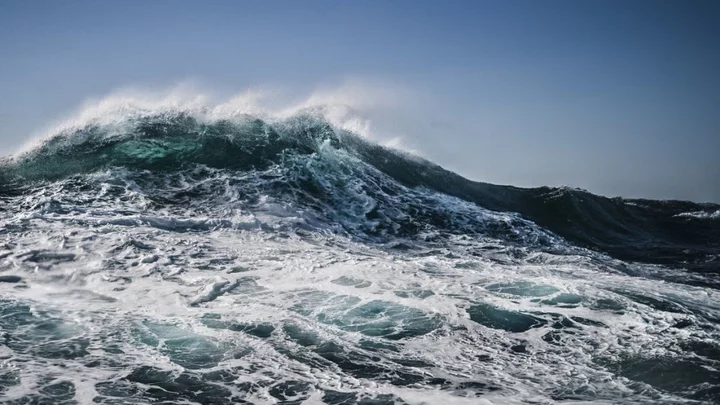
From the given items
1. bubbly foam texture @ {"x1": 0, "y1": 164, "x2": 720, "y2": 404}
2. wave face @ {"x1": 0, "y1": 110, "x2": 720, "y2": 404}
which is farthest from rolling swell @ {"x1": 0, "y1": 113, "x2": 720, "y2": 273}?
bubbly foam texture @ {"x1": 0, "y1": 164, "x2": 720, "y2": 404}

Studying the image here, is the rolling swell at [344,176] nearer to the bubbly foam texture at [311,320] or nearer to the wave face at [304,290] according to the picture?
the wave face at [304,290]

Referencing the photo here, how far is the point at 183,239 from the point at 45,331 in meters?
3.82

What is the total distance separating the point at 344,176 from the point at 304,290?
792cm

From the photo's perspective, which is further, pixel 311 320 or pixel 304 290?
pixel 304 290

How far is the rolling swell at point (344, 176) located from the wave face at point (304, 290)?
10cm

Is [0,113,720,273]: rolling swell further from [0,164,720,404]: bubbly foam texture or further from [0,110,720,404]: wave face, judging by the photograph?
[0,164,720,404]: bubbly foam texture

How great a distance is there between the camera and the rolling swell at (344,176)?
12.1 metres

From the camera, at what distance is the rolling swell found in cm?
1206

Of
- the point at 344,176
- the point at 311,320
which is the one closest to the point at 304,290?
the point at 311,320

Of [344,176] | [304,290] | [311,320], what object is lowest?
[311,320]

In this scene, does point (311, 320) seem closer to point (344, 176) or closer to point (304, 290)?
point (304, 290)

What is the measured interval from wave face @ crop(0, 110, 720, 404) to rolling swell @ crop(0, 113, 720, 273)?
0.10 m

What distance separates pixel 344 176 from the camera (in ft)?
45.7

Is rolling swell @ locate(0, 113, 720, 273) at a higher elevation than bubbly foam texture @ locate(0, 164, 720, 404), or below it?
higher
